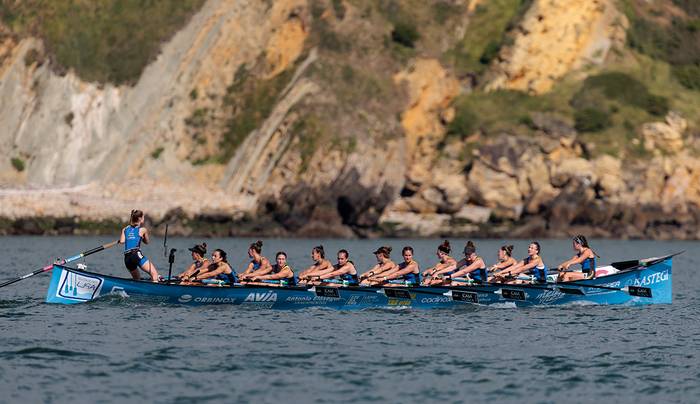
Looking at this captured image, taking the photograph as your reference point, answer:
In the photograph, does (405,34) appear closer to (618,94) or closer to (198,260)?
(618,94)

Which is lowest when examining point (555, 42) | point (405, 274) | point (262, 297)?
point (262, 297)

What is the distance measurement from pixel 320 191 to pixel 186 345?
54420mm

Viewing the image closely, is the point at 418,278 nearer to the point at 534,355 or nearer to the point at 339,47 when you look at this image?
the point at 534,355

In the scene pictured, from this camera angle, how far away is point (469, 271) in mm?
37000

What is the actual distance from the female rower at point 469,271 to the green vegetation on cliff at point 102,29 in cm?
5799

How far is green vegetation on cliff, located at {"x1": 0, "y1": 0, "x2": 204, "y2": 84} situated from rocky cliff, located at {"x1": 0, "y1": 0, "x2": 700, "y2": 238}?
0.48 meters

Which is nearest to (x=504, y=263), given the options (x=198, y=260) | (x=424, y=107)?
(x=198, y=260)

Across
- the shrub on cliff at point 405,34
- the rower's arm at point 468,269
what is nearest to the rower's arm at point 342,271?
the rower's arm at point 468,269

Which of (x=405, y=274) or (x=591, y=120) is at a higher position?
(x=591, y=120)

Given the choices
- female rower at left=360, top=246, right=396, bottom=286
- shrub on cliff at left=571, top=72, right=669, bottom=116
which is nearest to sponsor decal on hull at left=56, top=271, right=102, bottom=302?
female rower at left=360, top=246, right=396, bottom=286

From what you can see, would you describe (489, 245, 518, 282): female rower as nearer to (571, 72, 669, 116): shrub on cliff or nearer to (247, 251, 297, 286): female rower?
(247, 251, 297, 286): female rower

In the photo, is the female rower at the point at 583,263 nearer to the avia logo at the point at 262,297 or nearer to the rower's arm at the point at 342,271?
the rower's arm at the point at 342,271

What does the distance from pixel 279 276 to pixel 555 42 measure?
220 feet

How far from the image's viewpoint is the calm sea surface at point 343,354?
2353 centimetres
